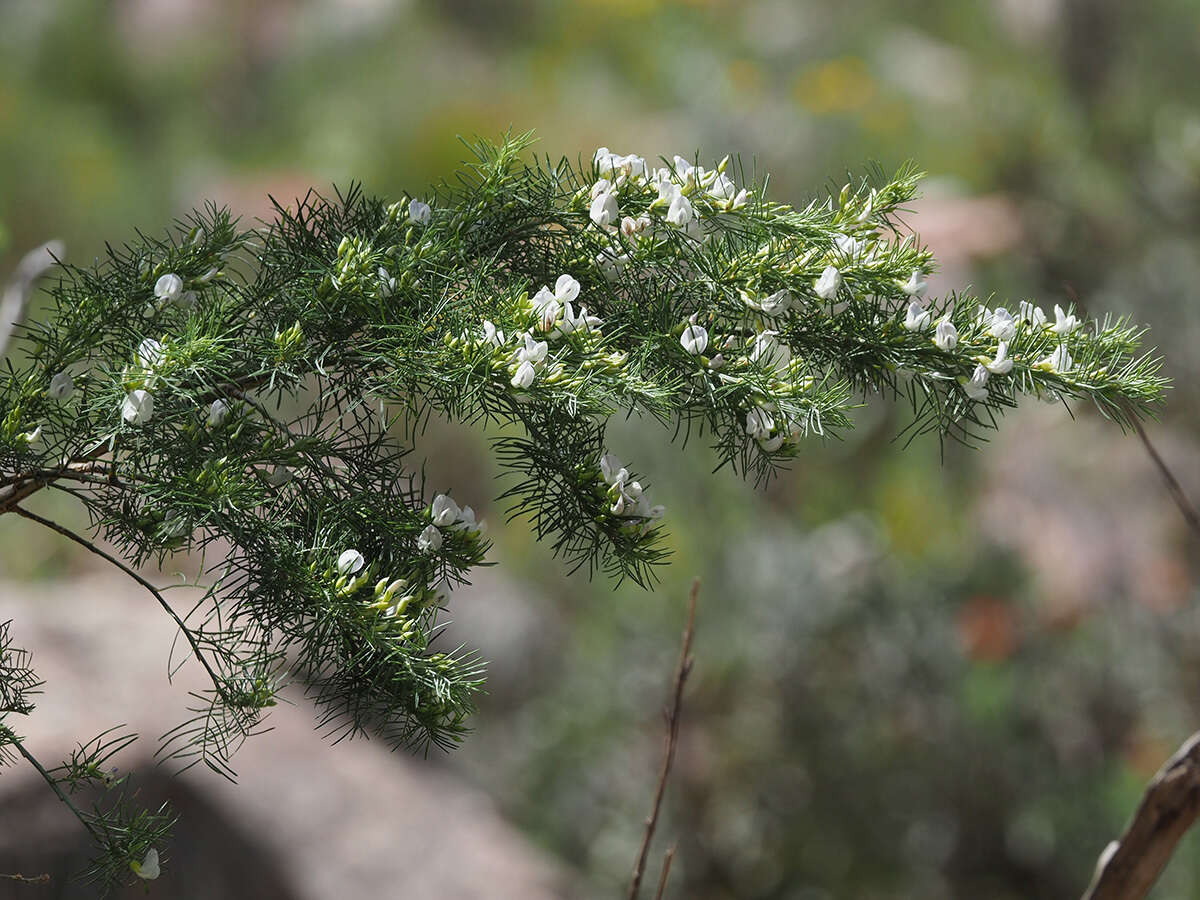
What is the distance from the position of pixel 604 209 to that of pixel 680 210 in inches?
2.1

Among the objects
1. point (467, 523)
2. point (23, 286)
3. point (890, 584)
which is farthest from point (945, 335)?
point (890, 584)

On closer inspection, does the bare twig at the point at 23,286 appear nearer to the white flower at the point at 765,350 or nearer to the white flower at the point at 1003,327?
the white flower at the point at 765,350

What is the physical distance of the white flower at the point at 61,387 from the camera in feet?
2.66

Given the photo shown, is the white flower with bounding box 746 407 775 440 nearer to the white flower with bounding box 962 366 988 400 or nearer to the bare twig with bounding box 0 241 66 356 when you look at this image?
the white flower with bounding box 962 366 988 400

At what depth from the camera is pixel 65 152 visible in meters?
6.20

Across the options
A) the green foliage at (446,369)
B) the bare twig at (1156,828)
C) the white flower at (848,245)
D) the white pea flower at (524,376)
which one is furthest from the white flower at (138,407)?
the bare twig at (1156,828)

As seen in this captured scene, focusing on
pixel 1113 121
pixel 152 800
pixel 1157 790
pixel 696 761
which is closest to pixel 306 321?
pixel 1157 790

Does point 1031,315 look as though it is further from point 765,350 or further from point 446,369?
point 446,369

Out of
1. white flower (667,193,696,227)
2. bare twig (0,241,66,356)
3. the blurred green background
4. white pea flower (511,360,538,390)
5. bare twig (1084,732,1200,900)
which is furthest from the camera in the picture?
the blurred green background

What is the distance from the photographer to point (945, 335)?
0.82 meters

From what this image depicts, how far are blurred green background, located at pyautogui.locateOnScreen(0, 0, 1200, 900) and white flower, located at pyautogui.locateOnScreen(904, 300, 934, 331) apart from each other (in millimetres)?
1062

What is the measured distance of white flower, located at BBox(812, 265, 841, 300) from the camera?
0.81 metres

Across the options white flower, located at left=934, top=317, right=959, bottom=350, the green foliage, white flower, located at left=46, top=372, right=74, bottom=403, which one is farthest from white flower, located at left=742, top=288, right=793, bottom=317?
white flower, located at left=46, top=372, right=74, bottom=403

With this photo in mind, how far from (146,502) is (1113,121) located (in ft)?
17.3
